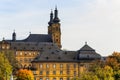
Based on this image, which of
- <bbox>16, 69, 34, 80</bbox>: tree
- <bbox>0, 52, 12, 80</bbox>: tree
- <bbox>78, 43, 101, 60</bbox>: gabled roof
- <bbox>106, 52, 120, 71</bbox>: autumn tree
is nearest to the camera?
<bbox>106, 52, 120, 71</bbox>: autumn tree

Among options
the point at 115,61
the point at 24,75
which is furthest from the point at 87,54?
the point at 115,61

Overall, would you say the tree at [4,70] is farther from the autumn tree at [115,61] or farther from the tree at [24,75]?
the autumn tree at [115,61]

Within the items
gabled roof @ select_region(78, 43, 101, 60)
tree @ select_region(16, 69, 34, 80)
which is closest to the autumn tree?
tree @ select_region(16, 69, 34, 80)

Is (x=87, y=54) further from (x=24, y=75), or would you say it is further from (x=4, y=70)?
(x=4, y=70)

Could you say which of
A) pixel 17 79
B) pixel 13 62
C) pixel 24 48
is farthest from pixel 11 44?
pixel 17 79

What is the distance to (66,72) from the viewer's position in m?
166

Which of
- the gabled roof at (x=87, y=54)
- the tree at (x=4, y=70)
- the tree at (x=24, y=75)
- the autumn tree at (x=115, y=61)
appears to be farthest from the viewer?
the gabled roof at (x=87, y=54)

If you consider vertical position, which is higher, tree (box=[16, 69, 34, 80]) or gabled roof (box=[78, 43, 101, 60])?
gabled roof (box=[78, 43, 101, 60])

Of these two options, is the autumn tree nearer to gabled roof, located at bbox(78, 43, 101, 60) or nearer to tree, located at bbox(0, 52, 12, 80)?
tree, located at bbox(0, 52, 12, 80)

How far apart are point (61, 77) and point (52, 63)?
5.23 metres

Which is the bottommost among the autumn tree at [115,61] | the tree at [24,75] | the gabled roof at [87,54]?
the tree at [24,75]

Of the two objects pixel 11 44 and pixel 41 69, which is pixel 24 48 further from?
pixel 41 69

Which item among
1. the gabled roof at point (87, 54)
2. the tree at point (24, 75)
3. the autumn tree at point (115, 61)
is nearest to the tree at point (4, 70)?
the tree at point (24, 75)

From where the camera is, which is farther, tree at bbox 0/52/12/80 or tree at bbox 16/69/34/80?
tree at bbox 16/69/34/80
